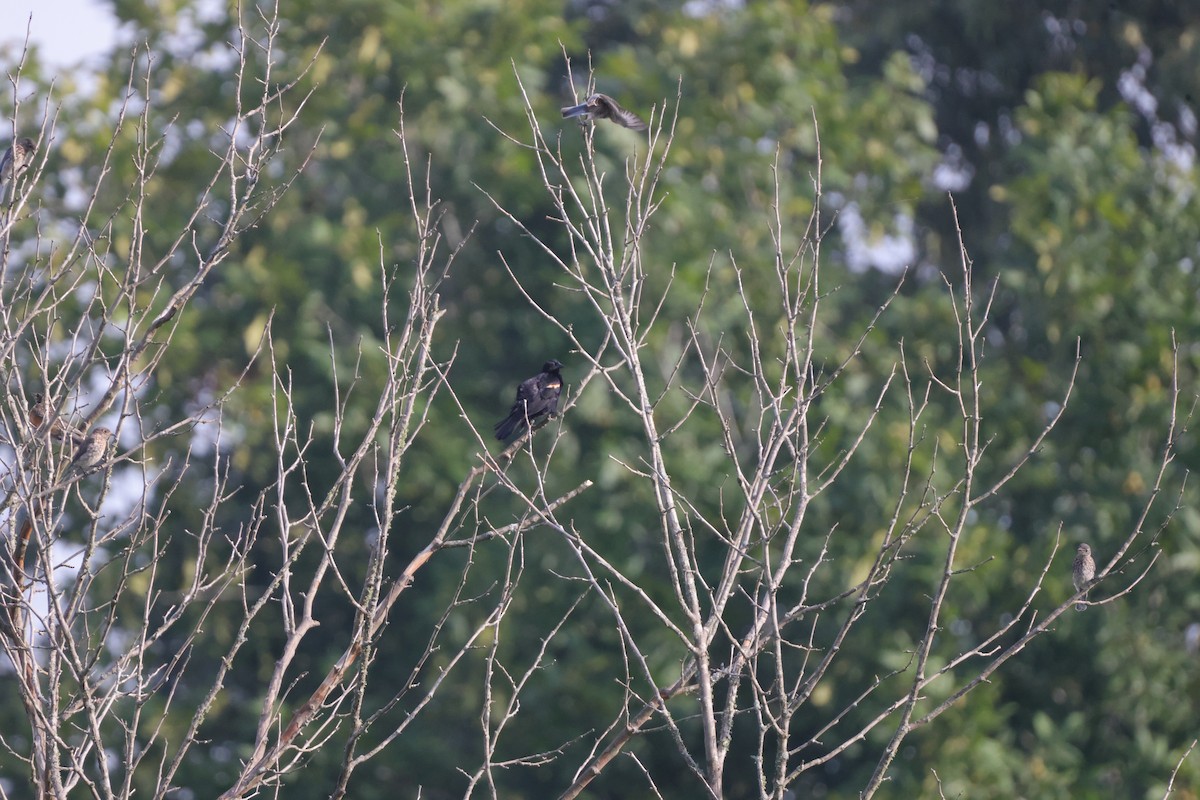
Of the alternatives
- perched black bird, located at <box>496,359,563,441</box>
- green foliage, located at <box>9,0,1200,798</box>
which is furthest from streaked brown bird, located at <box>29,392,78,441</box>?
green foliage, located at <box>9,0,1200,798</box>

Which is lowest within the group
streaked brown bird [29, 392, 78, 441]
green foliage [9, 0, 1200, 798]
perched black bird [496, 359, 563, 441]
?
green foliage [9, 0, 1200, 798]

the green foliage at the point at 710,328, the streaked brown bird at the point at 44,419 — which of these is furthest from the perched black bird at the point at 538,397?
the green foliage at the point at 710,328

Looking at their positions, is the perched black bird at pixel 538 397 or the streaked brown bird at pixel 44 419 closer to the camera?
the streaked brown bird at pixel 44 419

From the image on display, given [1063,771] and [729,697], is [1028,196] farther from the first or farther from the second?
[729,697]

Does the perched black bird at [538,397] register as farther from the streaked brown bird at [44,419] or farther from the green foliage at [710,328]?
the green foliage at [710,328]

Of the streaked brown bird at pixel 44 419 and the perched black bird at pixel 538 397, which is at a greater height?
the streaked brown bird at pixel 44 419

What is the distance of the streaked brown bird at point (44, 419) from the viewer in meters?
4.62

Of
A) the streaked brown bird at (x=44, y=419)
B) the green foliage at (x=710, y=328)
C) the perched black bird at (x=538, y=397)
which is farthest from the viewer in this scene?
the green foliage at (x=710, y=328)

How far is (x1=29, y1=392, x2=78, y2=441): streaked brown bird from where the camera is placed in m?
4.62

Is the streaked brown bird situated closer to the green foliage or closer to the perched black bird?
the perched black bird

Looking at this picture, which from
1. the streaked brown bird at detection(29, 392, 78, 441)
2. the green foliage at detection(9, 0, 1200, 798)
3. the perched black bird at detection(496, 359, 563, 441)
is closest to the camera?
the streaked brown bird at detection(29, 392, 78, 441)

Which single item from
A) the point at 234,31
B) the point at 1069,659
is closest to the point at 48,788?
the point at 1069,659

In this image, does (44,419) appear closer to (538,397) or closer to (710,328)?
(538,397)

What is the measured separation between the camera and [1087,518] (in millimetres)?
11336
